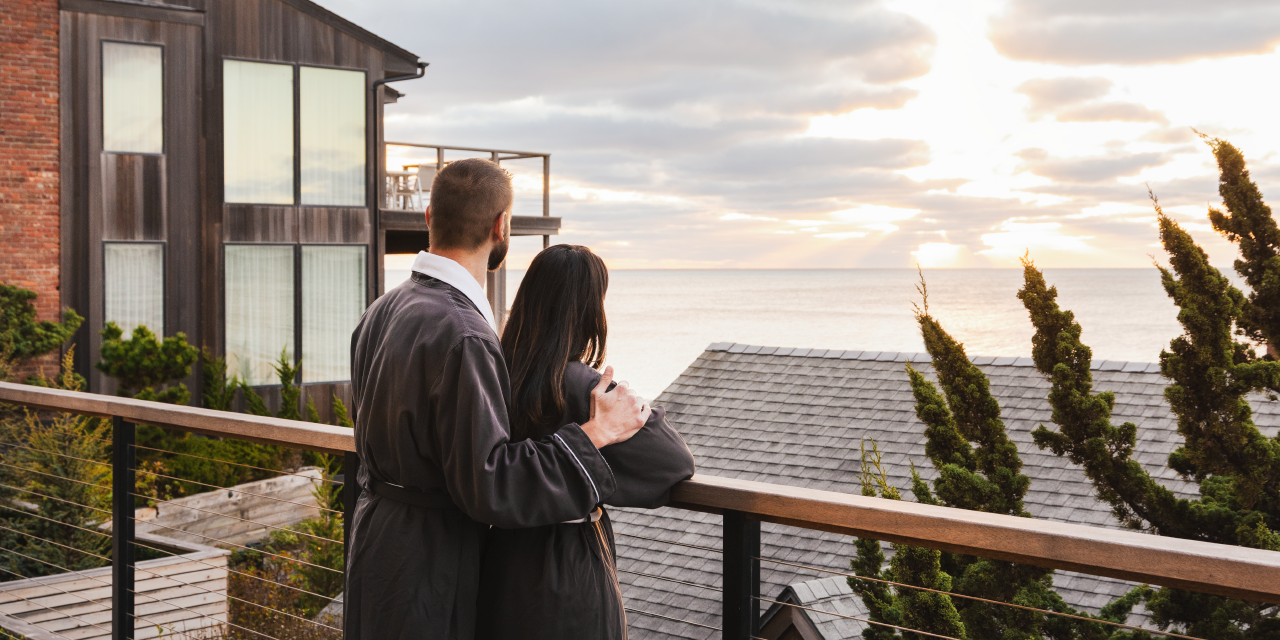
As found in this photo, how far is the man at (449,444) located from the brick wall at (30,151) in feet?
44.4

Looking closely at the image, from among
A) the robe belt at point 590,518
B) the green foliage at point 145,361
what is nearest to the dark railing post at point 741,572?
the robe belt at point 590,518

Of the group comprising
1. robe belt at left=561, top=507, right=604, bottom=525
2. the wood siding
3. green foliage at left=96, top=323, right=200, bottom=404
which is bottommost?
green foliage at left=96, top=323, right=200, bottom=404

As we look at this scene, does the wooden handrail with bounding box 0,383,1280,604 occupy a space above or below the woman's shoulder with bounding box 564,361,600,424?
below

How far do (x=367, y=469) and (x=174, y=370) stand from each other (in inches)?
496

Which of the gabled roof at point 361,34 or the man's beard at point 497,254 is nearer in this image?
the man's beard at point 497,254

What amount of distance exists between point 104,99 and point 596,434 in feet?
48.0

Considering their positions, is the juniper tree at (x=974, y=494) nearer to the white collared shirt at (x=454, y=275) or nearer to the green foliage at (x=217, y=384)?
the white collared shirt at (x=454, y=275)

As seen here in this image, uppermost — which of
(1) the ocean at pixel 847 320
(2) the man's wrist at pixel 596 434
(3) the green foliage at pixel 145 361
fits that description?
(2) the man's wrist at pixel 596 434

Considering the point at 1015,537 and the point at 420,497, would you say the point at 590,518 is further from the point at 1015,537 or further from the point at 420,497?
the point at 1015,537

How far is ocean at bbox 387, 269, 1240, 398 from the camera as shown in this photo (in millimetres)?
70375

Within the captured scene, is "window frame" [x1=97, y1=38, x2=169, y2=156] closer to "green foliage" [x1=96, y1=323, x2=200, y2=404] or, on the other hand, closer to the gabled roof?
the gabled roof

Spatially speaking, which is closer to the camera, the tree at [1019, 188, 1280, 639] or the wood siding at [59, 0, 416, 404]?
the tree at [1019, 188, 1280, 639]

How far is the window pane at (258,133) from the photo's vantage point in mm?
14773

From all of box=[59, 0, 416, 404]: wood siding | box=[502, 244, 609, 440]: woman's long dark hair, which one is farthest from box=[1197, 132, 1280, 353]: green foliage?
box=[59, 0, 416, 404]: wood siding
